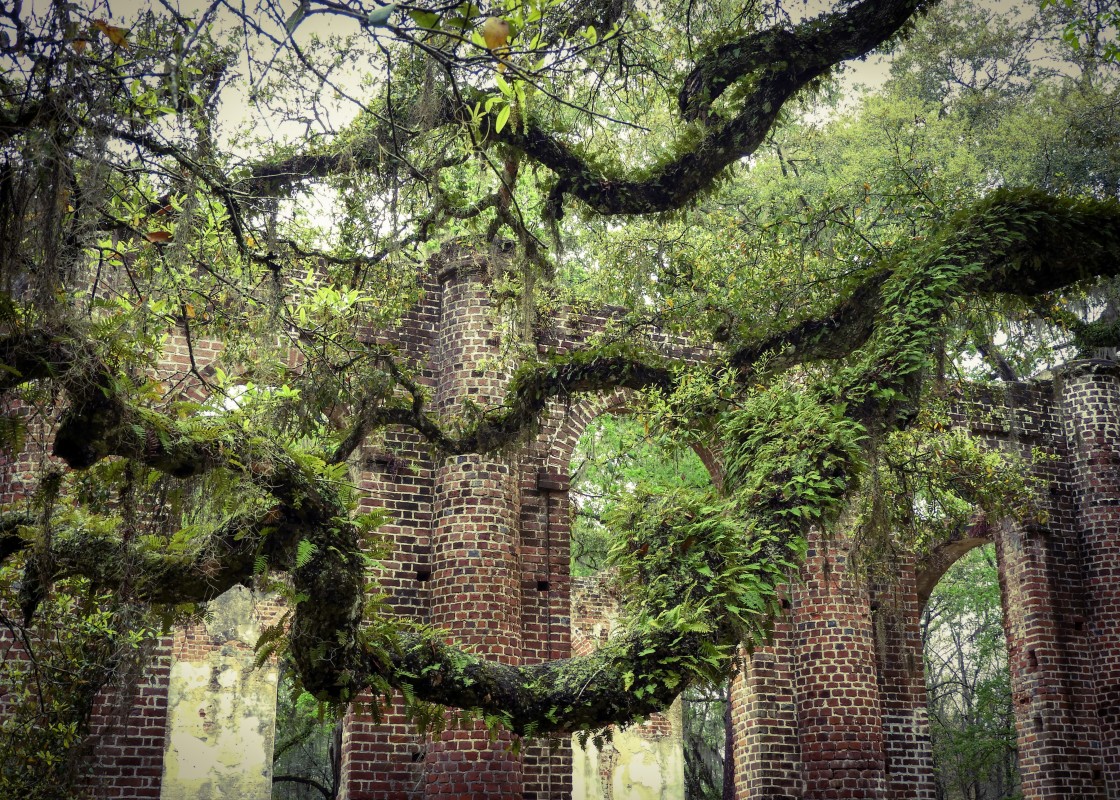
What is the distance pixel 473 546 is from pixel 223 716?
678 cm

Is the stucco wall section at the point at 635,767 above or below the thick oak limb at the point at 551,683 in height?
below

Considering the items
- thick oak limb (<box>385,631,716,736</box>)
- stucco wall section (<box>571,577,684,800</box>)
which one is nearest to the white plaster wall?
stucco wall section (<box>571,577,684,800</box>)

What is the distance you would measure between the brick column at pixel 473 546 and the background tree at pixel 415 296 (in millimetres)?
915

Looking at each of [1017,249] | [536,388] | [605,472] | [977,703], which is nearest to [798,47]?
[1017,249]


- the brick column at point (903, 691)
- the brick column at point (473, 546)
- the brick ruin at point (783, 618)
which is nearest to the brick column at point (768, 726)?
the brick ruin at point (783, 618)

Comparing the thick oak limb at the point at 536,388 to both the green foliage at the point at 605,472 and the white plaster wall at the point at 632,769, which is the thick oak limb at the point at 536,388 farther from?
the white plaster wall at the point at 632,769

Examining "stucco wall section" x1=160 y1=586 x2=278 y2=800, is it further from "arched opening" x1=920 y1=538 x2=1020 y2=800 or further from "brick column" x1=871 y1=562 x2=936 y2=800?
"arched opening" x1=920 y1=538 x2=1020 y2=800

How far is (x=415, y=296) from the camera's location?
8.98 m

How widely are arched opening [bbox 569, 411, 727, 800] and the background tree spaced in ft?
10.0

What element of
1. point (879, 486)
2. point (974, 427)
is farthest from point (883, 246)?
point (974, 427)

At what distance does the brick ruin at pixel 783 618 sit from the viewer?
9.27 metres

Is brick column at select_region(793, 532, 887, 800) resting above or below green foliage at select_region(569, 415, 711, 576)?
below

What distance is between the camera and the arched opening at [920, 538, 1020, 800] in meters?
20.0

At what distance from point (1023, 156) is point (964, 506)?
1011 centimetres
